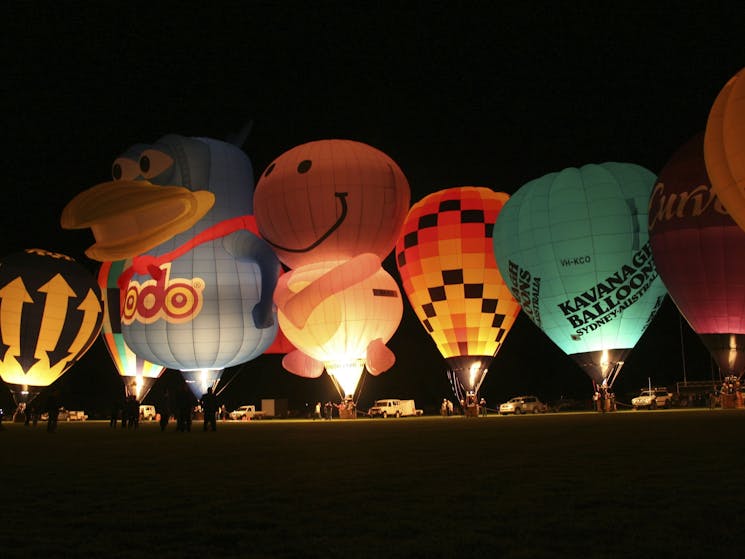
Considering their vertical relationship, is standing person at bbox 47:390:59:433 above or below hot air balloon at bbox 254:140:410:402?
below

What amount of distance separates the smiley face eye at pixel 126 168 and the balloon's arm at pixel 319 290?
250 inches

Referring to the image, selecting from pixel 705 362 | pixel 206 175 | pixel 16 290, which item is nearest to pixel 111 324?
pixel 16 290

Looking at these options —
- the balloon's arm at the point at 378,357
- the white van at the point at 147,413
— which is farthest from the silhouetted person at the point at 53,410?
the white van at the point at 147,413

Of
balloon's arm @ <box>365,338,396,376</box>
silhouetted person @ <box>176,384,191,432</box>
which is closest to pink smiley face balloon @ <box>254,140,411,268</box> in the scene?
balloon's arm @ <box>365,338,396,376</box>

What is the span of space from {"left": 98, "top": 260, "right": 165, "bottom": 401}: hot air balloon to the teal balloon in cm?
1310

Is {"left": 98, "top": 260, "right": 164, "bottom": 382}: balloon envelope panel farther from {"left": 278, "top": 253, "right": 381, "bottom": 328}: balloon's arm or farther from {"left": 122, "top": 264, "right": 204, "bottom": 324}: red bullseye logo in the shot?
{"left": 278, "top": 253, "right": 381, "bottom": 328}: balloon's arm

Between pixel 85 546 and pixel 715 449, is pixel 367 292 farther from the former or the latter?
pixel 85 546

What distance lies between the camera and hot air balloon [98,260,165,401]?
2812cm

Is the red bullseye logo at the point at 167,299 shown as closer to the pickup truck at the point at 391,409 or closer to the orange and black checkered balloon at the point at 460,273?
the orange and black checkered balloon at the point at 460,273

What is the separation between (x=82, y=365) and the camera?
169ft

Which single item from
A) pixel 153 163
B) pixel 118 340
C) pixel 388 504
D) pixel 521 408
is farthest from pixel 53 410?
pixel 521 408

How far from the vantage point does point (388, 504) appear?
4637 millimetres

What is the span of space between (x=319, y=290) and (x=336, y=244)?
55.3 inches

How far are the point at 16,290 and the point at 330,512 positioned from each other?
84.7ft
